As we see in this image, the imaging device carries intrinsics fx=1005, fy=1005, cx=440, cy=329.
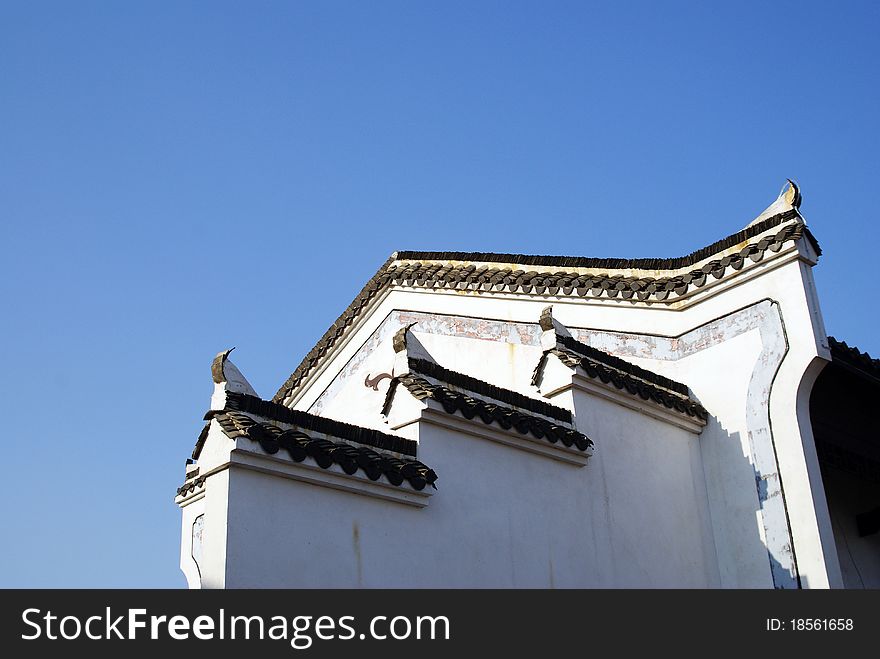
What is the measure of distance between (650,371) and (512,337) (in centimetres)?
173

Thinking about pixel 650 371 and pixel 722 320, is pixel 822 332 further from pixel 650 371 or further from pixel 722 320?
pixel 650 371

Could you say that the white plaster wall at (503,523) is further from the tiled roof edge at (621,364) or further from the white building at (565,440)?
the tiled roof edge at (621,364)

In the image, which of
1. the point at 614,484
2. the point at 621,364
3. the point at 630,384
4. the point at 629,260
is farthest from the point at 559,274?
the point at 614,484

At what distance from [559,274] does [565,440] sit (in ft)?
10.2

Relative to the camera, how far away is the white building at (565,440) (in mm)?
6688

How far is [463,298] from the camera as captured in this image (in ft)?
38.8

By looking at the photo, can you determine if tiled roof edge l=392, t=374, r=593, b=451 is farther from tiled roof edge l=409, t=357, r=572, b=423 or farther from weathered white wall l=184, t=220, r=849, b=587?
weathered white wall l=184, t=220, r=849, b=587

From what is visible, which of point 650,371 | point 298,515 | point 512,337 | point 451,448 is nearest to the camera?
point 298,515

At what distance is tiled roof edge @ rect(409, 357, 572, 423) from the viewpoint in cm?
800

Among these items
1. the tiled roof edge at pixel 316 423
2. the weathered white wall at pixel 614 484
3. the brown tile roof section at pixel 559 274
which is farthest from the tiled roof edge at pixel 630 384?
the tiled roof edge at pixel 316 423

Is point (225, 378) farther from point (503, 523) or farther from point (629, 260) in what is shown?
point (629, 260)
